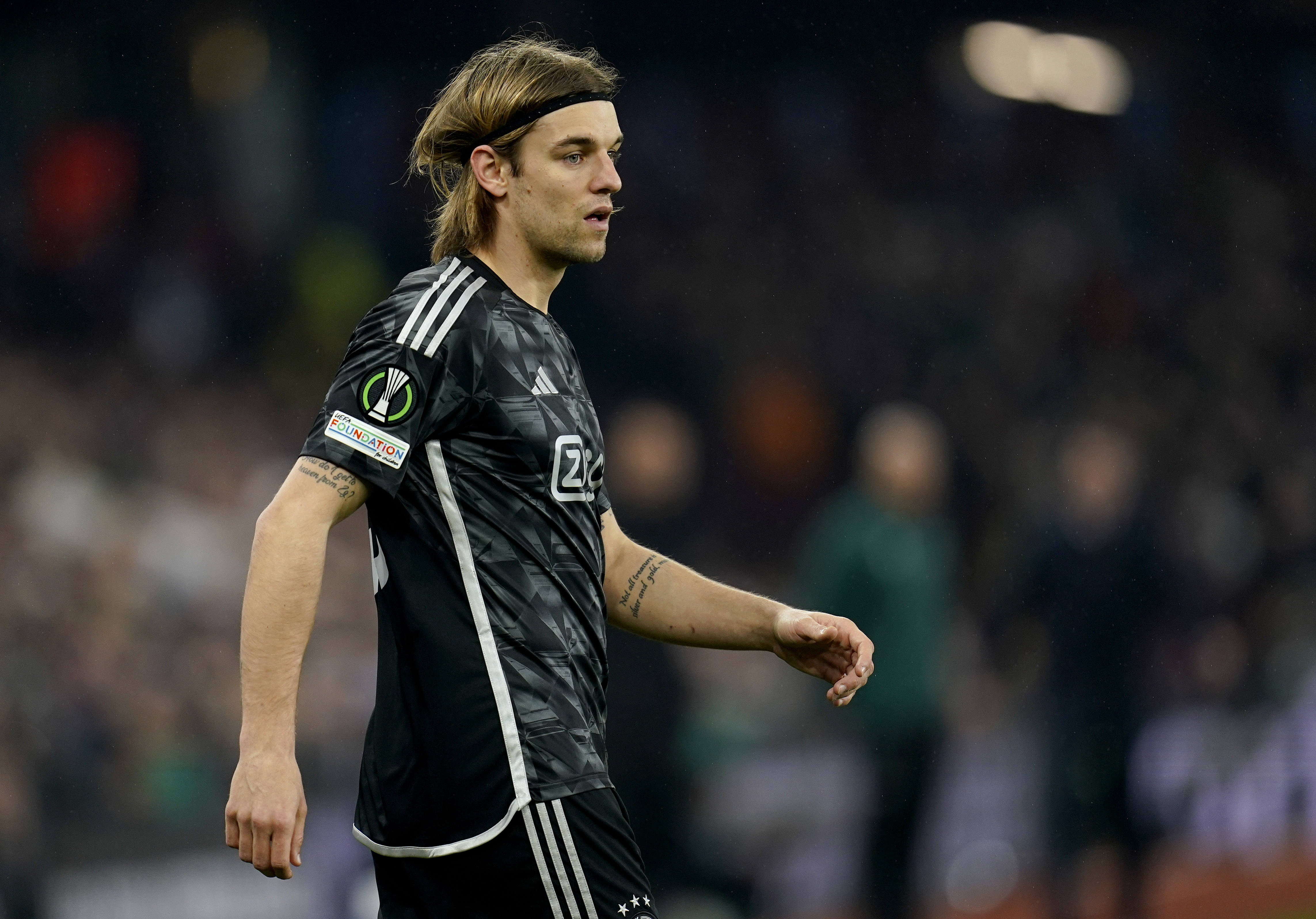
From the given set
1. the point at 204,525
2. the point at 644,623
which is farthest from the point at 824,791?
the point at 644,623

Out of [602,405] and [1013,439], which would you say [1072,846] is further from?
[1013,439]

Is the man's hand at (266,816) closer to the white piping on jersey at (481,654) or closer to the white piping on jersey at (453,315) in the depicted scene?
the white piping on jersey at (481,654)

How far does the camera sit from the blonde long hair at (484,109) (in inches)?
104

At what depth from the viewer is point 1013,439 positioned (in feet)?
35.2

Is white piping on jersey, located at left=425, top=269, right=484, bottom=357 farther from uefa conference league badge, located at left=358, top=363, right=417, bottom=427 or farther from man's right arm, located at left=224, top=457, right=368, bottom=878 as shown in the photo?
man's right arm, located at left=224, top=457, right=368, bottom=878

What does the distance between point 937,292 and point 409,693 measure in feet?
31.8

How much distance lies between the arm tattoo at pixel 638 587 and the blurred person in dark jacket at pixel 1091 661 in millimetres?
4282

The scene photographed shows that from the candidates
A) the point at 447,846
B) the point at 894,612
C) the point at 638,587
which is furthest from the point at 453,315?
the point at 894,612

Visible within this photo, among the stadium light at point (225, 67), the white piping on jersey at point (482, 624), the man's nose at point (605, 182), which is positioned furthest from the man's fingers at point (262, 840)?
the stadium light at point (225, 67)

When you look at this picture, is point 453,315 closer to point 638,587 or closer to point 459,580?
point 459,580

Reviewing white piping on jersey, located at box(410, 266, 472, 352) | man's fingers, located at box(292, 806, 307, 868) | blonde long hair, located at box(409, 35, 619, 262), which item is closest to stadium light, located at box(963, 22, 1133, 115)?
blonde long hair, located at box(409, 35, 619, 262)

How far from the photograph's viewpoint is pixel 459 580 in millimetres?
2330

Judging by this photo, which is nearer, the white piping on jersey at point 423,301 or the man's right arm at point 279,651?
the man's right arm at point 279,651

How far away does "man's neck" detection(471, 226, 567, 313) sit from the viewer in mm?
2598
